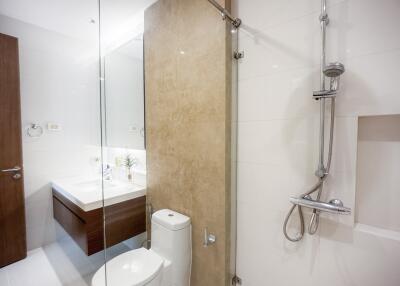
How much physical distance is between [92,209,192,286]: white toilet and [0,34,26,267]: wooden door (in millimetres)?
1421

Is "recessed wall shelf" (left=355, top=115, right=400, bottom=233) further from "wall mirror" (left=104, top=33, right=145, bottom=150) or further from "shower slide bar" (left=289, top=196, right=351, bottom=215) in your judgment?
"wall mirror" (left=104, top=33, right=145, bottom=150)

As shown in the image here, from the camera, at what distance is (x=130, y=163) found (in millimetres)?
2150

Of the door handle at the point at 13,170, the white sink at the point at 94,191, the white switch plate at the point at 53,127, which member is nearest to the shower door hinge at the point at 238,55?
the white sink at the point at 94,191

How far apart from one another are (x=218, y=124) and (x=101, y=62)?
5.61 feet

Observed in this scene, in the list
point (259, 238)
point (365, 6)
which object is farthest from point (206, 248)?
point (365, 6)

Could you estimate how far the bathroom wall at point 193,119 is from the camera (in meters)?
1.27

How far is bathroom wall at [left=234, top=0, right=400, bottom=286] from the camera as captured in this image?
86 centimetres

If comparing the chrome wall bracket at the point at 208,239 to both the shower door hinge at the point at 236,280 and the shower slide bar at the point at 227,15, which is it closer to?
the shower door hinge at the point at 236,280

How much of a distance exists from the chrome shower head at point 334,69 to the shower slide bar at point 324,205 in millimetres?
639

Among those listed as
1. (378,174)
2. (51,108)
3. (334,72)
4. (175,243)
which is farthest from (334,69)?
(51,108)

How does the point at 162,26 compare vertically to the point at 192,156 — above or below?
above

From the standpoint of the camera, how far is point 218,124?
4.19ft

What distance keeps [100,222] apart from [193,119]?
1.21 m

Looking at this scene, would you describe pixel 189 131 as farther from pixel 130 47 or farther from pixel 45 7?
pixel 45 7
